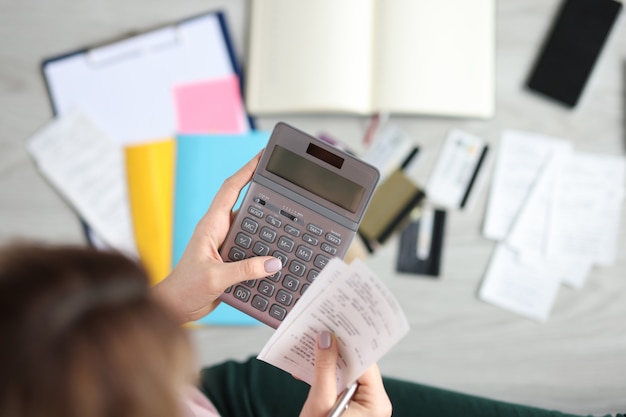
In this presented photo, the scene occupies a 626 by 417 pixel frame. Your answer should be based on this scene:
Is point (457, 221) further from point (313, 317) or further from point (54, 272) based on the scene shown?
point (54, 272)

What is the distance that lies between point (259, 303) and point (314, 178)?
126 millimetres

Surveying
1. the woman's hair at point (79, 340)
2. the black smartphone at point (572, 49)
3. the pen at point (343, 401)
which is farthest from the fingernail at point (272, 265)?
the black smartphone at point (572, 49)

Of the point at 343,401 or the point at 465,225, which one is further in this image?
the point at 465,225

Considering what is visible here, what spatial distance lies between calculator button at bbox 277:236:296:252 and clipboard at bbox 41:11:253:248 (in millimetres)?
316

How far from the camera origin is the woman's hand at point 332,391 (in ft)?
1.34

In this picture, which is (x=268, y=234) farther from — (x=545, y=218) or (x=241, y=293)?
(x=545, y=218)

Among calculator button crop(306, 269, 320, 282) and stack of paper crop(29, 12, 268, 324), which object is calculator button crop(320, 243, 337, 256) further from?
stack of paper crop(29, 12, 268, 324)

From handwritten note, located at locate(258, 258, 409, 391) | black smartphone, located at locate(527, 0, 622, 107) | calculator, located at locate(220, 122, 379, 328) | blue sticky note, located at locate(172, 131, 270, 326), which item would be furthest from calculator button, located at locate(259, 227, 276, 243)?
black smartphone, located at locate(527, 0, 622, 107)

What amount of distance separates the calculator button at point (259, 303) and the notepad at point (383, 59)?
0.28 metres

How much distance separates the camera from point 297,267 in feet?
1.62

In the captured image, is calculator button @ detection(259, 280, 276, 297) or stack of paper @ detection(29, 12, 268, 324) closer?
calculator button @ detection(259, 280, 276, 297)

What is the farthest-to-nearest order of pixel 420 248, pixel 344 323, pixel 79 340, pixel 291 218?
pixel 420 248
pixel 291 218
pixel 344 323
pixel 79 340

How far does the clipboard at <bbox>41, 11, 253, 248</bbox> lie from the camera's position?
733 mm

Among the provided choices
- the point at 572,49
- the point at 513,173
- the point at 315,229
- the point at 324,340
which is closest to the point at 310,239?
the point at 315,229
